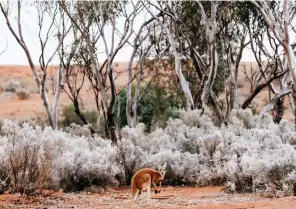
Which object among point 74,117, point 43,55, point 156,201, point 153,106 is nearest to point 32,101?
point 74,117

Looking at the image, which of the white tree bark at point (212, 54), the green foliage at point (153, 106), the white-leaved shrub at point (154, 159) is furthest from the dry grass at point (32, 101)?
the white-leaved shrub at point (154, 159)

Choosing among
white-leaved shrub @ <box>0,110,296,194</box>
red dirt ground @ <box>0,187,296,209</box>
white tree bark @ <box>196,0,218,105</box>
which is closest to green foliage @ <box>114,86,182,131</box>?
white tree bark @ <box>196,0,218,105</box>

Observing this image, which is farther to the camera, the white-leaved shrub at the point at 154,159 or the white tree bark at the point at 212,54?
the white tree bark at the point at 212,54

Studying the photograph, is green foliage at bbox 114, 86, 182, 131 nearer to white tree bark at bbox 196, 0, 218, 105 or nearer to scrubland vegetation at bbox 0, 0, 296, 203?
scrubland vegetation at bbox 0, 0, 296, 203

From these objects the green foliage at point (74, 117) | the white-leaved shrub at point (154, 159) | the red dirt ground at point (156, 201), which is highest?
the green foliage at point (74, 117)

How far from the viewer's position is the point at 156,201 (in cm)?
1088

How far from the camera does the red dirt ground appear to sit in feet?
32.2

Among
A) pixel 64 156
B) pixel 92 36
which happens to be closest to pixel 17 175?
pixel 64 156

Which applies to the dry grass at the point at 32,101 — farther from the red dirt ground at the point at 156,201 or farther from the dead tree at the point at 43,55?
the red dirt ground at the point at 156,201

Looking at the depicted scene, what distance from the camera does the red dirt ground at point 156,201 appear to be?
9.80 m

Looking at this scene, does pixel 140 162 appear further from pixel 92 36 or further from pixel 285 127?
pixel 92 36

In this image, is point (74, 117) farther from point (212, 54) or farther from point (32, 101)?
point (212, 54)

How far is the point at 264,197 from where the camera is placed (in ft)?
35.3

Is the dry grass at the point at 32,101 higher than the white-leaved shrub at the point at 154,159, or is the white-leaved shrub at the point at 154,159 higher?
the dry grass at the point at 32,101
